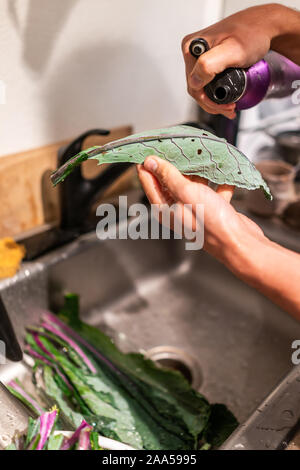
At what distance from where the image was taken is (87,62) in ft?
2.84

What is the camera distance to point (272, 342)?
0.88 metres

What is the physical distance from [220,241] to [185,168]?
115 mm

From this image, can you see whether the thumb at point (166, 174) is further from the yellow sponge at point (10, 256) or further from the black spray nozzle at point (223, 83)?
the yellow sponge at point (10, 256)

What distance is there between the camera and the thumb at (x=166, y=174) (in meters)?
0.43

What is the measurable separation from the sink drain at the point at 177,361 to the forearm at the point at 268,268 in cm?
46

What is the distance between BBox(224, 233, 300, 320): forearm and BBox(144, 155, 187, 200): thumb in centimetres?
8

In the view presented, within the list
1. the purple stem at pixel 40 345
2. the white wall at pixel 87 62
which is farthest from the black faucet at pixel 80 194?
the purple stem at pixel 40 345

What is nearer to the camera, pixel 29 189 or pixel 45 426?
pixel 45 426

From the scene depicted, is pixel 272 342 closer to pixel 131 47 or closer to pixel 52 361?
pixel 52 361

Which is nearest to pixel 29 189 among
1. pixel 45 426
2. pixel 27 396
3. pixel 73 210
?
pixel 73 210

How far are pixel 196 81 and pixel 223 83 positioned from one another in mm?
36

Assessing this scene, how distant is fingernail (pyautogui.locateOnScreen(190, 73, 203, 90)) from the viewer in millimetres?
532

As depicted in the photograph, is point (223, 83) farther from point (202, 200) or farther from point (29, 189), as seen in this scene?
point (29, 189)

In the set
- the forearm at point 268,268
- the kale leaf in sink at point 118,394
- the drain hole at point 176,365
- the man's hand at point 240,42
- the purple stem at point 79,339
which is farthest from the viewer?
the drain hole at point 176,365
